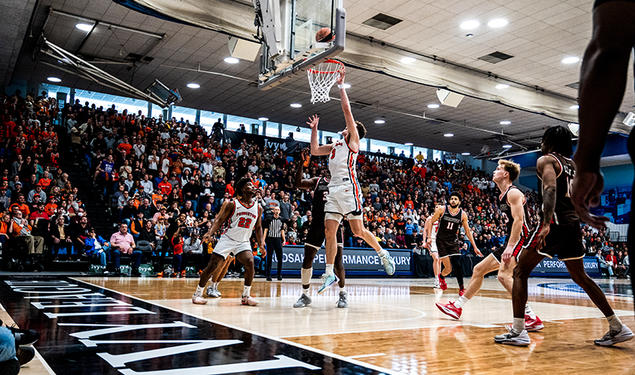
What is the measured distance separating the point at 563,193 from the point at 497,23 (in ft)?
31.3

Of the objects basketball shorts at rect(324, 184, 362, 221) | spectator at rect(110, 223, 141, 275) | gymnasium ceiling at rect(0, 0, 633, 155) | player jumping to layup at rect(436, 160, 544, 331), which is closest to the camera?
player jumping to layup at rect(436, 160, 544, 331)

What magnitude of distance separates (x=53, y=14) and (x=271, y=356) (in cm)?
1269

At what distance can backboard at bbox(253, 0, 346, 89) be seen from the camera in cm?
794

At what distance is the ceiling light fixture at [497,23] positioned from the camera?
1248 centimetres

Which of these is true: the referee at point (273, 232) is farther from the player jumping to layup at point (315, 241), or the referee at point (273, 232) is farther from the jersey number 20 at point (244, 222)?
the jersey number 20 at point (244, 222)

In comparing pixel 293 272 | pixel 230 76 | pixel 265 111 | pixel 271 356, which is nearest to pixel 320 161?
pixel 265 111

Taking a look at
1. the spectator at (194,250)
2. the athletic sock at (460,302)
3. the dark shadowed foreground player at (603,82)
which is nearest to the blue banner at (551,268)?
the spectator at (194,250)

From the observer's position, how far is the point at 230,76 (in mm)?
17062

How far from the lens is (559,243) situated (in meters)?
4.32

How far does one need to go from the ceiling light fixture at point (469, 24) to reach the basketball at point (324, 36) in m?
6.34

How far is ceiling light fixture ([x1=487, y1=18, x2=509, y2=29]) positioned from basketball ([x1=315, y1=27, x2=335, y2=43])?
21.6ft

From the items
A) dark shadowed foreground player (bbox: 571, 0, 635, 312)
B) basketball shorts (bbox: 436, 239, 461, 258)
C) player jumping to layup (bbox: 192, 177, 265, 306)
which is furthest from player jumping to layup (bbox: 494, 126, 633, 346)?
basketball shorts (bbox: 436, 239, 461, 258)

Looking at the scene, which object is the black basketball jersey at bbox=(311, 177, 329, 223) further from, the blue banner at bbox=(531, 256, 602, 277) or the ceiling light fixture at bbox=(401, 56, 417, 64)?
the blue banner at bbox=(531, 256, 602, 277)

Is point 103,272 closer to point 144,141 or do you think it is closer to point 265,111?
point 144,141
